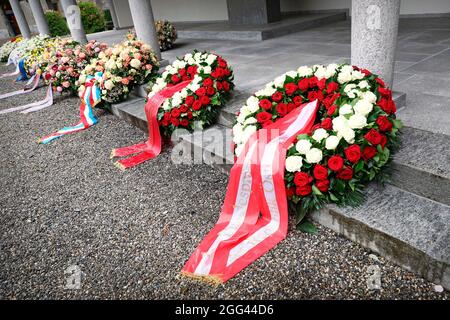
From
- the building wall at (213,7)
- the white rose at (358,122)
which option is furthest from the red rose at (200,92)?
the building wall at (213,7)

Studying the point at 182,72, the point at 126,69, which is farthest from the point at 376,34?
the point at 126,69

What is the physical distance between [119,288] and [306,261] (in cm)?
123

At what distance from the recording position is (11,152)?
475 cm

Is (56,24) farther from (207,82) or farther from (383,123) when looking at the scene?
(383,123)

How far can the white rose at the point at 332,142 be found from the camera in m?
2.15

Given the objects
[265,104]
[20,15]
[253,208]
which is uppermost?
[20,15]

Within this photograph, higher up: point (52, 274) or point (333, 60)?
point (333, 60)

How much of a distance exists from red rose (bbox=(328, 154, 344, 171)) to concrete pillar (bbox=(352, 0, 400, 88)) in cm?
120

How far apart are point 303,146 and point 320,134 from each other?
0.46ft

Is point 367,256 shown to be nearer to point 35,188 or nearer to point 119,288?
point 119,288

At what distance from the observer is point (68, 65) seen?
6.55 meters

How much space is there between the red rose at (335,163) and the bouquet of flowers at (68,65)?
5651mm

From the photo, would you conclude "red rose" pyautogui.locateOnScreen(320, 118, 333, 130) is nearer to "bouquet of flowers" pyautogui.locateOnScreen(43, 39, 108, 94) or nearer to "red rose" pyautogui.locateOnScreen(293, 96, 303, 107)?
"red rose" pyautogui.locateOnScreen(293, 96, 303, 107)
